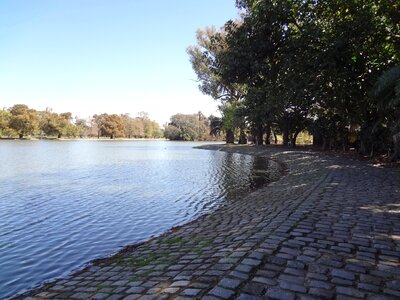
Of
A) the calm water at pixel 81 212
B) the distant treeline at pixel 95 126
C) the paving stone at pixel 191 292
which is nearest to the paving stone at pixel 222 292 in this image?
the paving stone at pixel 191 292

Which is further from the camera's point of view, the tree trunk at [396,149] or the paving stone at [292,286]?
the tree trunk at [396,149]

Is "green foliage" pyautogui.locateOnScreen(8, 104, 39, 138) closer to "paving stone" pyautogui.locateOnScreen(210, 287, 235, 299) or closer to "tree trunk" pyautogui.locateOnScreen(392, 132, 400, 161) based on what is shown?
"tree trunk" pyautogui.locateOnScreen(392, 132, 400, 161)

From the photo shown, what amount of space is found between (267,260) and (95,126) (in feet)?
474

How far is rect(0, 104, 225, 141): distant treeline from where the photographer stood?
8856cm

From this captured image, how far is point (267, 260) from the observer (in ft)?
15.2

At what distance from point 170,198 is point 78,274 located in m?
7.52

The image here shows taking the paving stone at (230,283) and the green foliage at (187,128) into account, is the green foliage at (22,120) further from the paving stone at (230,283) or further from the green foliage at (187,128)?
the paving stone at (230,283)

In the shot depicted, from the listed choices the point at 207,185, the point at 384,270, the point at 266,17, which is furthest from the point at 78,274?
the point at 266,17

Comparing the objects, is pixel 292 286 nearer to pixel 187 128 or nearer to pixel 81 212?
pixel 81 212

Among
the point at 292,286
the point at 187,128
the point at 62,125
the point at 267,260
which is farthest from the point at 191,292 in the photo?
the point at 187,128

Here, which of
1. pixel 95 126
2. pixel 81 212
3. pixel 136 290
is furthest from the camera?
pixel 95 126

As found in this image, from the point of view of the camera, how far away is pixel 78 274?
568 cm

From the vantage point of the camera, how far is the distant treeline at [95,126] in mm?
88562

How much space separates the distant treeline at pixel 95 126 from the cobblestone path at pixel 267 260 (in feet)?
210
